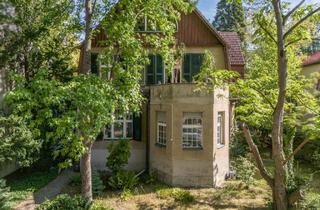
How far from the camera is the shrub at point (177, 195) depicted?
14.1 m

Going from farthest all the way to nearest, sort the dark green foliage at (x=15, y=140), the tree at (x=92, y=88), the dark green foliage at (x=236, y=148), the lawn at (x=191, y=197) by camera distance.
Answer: the dark green foliage at (x=236, y=148) → the dark green foliage at (x=15, y=140) → the lawn at (x=191, y=197) → the tree at (x=92, y=88)

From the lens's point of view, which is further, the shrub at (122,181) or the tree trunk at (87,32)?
the shrub at (122,181)

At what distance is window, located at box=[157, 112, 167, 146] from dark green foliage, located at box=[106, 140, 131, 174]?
1.87 metres

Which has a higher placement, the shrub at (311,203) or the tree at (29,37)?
the tree at (29,37)

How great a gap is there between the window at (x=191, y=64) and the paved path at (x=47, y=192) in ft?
28.5

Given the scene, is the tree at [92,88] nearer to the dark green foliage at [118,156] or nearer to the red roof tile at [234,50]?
the dark green foliage at [118,156]

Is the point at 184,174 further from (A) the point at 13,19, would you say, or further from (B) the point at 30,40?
(A) the point at 13,19

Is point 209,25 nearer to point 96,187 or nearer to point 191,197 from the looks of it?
point 191,197

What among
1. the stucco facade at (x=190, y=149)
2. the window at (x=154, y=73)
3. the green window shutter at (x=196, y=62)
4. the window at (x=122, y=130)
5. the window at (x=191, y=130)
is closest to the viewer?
the stucco facade at (x=190, y=149)

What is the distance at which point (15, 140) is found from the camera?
14.8 meters

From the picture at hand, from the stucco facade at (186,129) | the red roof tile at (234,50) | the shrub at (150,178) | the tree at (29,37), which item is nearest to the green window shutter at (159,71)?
the stucco facade at (186,129)

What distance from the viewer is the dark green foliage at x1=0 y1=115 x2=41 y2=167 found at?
14.3 metres

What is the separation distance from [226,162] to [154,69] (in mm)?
6835

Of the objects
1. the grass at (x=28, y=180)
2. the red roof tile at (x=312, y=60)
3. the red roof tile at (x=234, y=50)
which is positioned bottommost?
the grass at (x=28, y=180)
